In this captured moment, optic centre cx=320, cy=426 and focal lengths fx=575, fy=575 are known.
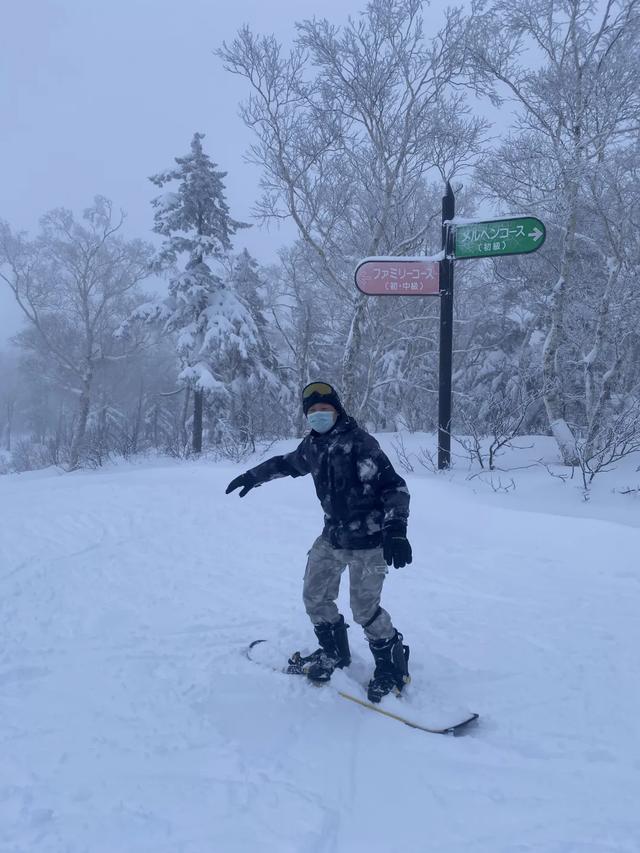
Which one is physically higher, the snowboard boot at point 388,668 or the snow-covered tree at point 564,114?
the snow-covered tree at point 564,114

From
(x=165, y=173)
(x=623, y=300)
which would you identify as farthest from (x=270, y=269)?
(x=623, y=300)

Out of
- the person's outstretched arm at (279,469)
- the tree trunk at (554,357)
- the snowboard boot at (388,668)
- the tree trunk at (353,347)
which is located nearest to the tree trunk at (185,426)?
the tree trunk at (353,347)

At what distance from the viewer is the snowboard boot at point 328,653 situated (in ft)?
11.6

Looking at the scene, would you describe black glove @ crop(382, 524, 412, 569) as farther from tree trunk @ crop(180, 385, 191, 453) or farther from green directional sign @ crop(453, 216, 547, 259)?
tree trunk @ crop(180, 385, 191, 453)

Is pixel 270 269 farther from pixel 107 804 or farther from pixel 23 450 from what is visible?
pixel 107 804

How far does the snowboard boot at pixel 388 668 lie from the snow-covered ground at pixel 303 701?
11cm

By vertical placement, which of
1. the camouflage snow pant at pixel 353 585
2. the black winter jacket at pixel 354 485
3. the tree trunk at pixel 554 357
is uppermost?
the tree trunk at pixel 554 357

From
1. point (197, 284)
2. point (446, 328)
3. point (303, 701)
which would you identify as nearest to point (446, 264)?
point (446, 328)

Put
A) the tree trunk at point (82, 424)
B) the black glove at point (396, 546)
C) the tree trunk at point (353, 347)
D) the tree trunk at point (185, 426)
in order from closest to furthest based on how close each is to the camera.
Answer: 1. the black glove at point (396, 546)
2. the tree trunk at point (353, 347)
3. the tree trunk at point (185, 426)
4. the tree trunk at point (82, 424)

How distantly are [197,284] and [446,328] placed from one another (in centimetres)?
1203

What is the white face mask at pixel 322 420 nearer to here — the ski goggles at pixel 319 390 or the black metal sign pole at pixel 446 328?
the ski goggles at pixel 319 390

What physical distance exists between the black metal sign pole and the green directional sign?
16 cm

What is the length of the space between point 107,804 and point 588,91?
1089 cm

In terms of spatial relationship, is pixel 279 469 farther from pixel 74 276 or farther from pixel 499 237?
pixel 74 276
